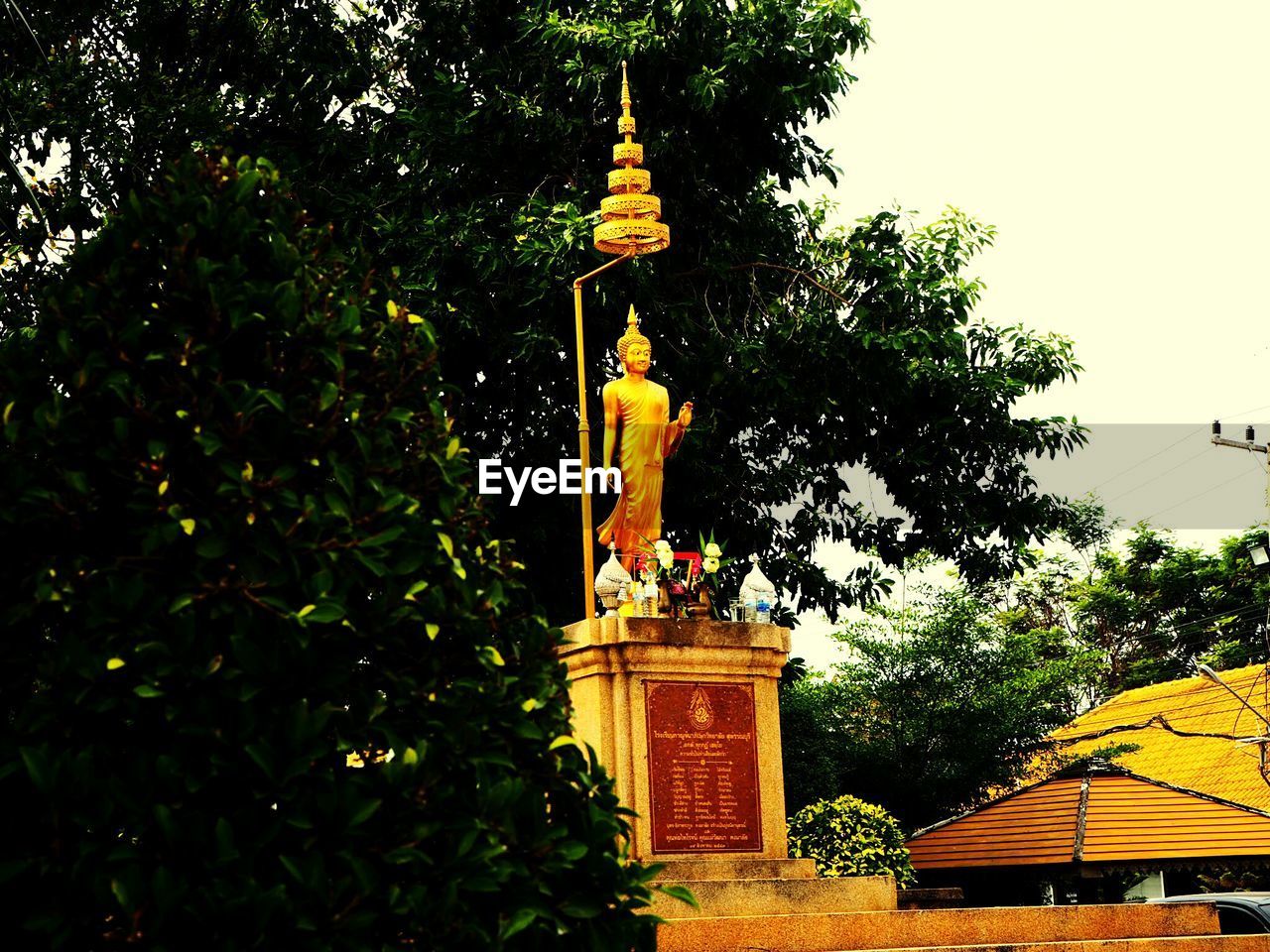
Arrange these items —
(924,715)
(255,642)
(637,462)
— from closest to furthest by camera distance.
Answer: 1. (255,642)
2. (637,462)
3. (924,715)

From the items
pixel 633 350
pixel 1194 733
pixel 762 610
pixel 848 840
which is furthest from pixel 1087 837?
pixel 633 350

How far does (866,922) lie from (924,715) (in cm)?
1244

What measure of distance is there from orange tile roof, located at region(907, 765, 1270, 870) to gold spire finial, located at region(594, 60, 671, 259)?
970 centimetres

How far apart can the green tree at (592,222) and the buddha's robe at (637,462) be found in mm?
4668

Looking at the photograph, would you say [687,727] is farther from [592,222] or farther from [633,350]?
[592,222]

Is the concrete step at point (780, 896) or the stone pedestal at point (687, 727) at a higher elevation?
the stone pedestal at point (687, 727)

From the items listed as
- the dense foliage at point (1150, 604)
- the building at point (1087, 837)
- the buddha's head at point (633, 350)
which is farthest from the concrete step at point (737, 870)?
the dense foliage at point (1150, 604)

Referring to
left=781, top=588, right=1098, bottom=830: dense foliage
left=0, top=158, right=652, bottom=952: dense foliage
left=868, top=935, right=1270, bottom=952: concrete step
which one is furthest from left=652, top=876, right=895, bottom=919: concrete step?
left=781, top=588, right=1098, bottom=830: dense foliage

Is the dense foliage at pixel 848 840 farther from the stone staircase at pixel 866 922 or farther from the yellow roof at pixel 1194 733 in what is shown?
the yellow roof at pixel 1194 733

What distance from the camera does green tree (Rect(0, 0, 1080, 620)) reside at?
17.9 m

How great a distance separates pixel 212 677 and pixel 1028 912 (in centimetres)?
832

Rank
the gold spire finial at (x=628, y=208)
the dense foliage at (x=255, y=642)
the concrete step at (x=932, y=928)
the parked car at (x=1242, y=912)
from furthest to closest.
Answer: the parked car at (x=1242, y=912), the gold spire finial at (x=628, y=208), the concrete step at (x=932, y=928), the dense foliage at (x=255, y=642)

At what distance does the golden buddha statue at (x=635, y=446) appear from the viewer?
41.2 ft

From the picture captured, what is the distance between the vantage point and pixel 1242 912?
14812mm
